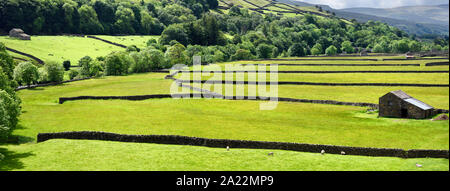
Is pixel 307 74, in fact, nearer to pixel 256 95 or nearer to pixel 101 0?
pixel 256 95

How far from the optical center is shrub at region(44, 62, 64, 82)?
91.3 meters

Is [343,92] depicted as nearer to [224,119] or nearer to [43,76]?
[224,119]

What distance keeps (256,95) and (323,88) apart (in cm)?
1502

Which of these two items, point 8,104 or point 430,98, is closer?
point 8,104

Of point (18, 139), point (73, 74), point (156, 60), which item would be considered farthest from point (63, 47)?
point (18, 139)

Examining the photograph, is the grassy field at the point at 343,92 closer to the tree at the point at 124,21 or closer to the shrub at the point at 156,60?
the shrub at the point at 156,60

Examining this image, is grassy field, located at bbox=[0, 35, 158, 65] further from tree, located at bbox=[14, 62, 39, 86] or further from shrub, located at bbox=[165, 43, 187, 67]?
tree, located at bbox=[14, 62, 39, 86]

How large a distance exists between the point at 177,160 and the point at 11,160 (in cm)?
1442

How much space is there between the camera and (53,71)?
91938 millimetres

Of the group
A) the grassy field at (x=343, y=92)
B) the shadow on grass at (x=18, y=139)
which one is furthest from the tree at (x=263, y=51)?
the shadow on grass at (x=18, y=139)
